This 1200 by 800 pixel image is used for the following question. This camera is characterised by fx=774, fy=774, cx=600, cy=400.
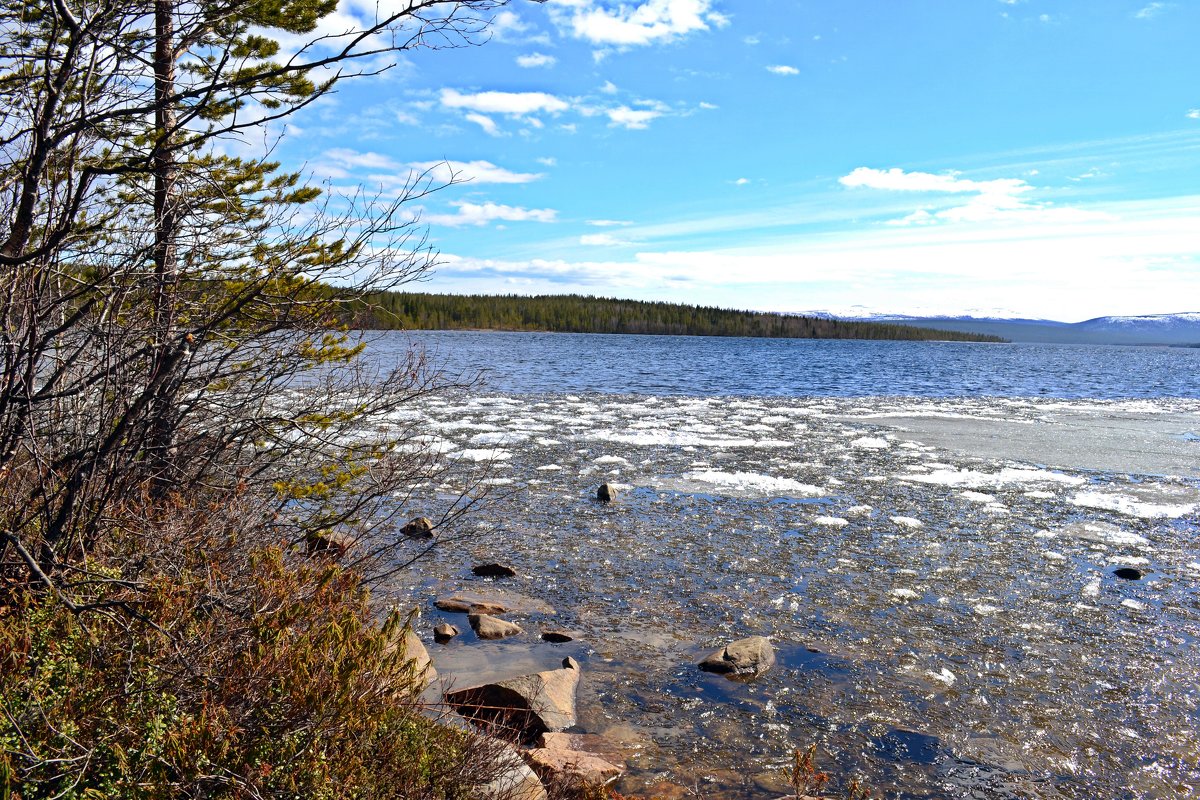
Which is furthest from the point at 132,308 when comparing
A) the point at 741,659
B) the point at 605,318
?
the point at 605,318

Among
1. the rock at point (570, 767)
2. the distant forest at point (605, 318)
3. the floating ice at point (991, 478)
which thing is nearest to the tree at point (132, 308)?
the rock at point (570, 767)

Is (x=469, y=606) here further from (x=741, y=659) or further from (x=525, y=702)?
(x=741, y=659)

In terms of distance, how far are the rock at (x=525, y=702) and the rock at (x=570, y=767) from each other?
1.11 feet

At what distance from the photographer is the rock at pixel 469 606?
7.75 metres

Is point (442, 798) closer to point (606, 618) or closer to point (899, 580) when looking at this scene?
point (606, 618)

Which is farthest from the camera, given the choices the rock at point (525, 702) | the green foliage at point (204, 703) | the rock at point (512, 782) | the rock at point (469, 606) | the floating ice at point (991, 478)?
the floating ice at point (991, 478)

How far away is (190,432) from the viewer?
6230 millimetres

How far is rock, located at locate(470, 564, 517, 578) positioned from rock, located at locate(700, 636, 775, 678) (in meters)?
2.86

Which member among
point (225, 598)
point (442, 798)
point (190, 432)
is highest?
point (190, 432)

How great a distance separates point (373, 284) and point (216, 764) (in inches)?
165

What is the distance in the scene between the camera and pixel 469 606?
7.82 m

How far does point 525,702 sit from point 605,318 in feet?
426

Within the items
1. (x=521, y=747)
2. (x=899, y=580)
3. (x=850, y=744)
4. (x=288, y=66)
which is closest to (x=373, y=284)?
(x=288, y=66)

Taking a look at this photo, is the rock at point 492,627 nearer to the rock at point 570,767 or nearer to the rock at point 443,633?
the rock at point 443,633
